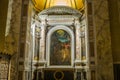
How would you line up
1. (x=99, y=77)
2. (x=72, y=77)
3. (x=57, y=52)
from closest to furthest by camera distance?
(x=99, y=77) → (x=72, y=77) → (x=57, y=52)

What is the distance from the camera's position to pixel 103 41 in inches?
321

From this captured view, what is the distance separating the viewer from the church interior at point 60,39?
788cm

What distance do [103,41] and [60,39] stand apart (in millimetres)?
6230

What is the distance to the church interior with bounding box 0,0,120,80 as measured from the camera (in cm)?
788

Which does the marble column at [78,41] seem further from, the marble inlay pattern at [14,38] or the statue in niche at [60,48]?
the marble inlay pattern at [14,38]

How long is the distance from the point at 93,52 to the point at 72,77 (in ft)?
16.4

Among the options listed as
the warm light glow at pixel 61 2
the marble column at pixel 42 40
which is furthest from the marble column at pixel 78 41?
the marble column at pixel 42 40

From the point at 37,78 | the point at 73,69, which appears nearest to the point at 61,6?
the point at 73,69

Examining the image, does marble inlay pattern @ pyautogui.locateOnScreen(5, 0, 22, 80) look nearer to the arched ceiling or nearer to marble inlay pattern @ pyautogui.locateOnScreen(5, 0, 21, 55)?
marble inlay pattern @ pyautogui.locateOnScreen(5, 0, 21, 55)

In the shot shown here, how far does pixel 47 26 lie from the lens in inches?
561

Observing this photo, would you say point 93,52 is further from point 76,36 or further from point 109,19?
point 76,36

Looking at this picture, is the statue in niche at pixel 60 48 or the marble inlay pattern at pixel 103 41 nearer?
the marble inlay pattern at pixel 103 41

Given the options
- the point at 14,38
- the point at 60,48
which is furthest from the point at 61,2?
the point at 14,38

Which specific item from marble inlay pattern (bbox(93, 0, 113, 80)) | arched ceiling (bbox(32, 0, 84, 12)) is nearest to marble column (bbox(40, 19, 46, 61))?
arched ceiling (bbox(32, 0, 84, 12))
